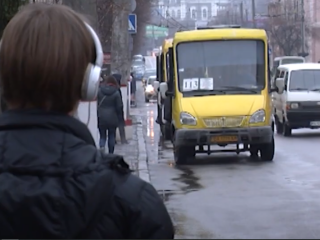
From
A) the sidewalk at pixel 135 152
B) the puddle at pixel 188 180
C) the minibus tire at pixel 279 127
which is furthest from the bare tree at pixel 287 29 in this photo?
the puddle at pixel 188 180

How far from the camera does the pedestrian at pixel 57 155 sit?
2.38 meters

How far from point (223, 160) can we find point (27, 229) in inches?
662

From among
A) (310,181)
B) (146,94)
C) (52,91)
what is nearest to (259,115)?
(310,181)

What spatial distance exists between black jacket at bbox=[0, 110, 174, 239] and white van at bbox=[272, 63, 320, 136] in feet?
73.9

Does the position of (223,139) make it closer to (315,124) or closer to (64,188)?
(315,124)

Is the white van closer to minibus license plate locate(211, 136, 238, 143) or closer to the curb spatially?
the curb

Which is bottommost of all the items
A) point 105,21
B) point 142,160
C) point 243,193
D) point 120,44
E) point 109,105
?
point 142,160

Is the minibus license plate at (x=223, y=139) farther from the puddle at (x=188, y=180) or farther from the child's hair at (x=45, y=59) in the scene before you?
the child's hair at (x=45, y=59)

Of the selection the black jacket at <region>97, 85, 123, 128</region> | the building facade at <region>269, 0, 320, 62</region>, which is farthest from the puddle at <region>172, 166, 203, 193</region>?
the building facade at <region>269, 0, 320, 62</region>

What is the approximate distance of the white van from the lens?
2520 centimetres

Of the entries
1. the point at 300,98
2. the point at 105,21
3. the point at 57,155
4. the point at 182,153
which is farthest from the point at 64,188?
the point at 105,21

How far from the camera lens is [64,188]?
2.38 meters

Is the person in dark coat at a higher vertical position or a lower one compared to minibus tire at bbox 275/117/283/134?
higher

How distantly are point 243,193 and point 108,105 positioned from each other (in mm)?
6271
